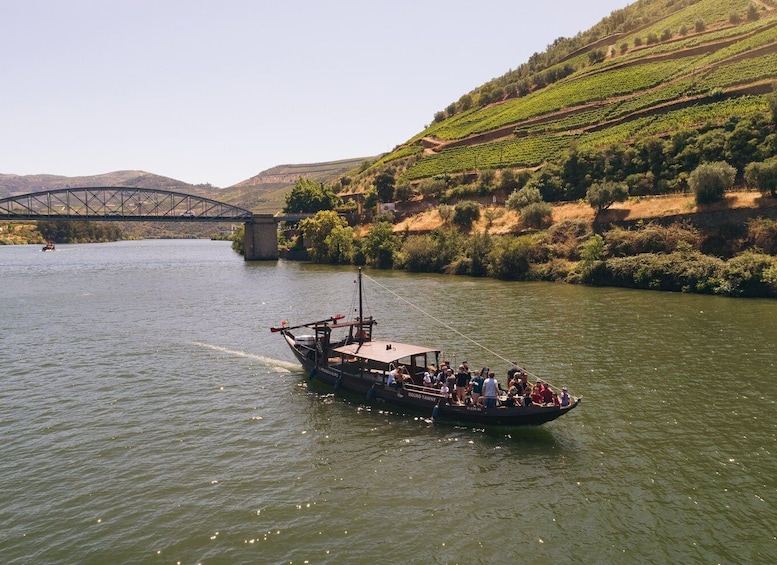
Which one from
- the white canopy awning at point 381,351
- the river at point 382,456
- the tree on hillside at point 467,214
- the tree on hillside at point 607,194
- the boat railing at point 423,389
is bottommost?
the river at point 382,456

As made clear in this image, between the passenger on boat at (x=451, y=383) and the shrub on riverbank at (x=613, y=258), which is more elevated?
the shrub on riverbank at (x=613, y=258)

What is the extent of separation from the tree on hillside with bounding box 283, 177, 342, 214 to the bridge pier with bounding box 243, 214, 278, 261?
1665 cm

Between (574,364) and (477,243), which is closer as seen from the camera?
(574,364)

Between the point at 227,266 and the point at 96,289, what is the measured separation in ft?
137

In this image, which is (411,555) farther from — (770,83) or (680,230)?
(770,83)

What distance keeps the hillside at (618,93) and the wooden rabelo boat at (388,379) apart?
67745 millimetres

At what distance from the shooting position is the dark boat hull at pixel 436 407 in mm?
25250

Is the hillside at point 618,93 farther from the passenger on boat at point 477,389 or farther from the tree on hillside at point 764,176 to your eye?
the passenger on boat at point 477,389

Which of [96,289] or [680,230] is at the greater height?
[680,230]

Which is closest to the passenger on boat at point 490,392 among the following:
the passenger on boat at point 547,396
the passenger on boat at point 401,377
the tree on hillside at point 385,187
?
the passenger on boat at point 547,396

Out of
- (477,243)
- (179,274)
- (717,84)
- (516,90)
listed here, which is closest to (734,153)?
(717,84)

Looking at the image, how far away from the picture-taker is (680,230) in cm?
6819

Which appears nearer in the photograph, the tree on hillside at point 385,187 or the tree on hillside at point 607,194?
the tree on hillside at point 607,194

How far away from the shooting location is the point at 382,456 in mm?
23594
